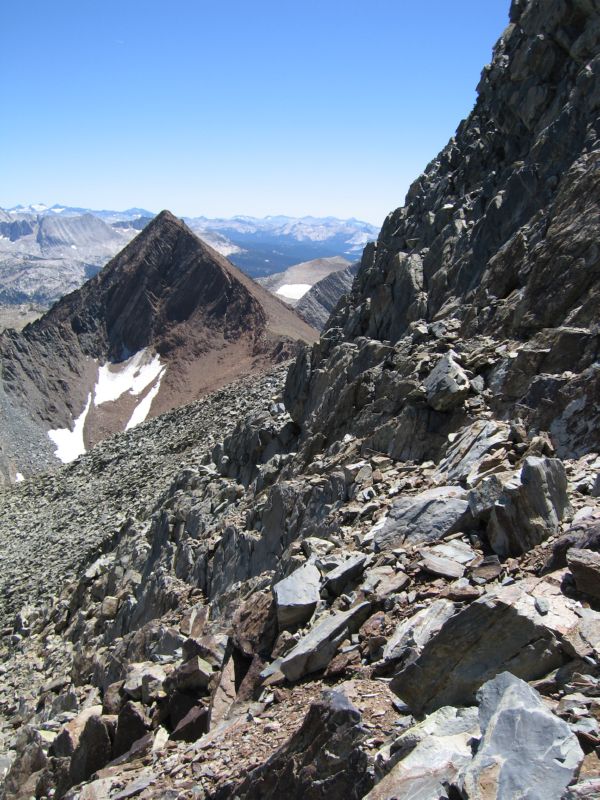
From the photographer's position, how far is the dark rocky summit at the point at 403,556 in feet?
27.6

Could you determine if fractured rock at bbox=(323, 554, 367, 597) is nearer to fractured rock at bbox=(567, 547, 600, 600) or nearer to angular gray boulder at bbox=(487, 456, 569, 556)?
angular gray boulder at bbox=(487, 456, 569, 556)

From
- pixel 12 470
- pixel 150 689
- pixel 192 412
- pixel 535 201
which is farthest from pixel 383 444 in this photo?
pixel 12 470

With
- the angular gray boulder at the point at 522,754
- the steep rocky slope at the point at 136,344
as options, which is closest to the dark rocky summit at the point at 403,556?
the angular gray boulder at the point at 522,754

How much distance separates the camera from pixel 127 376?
131250 millimetres

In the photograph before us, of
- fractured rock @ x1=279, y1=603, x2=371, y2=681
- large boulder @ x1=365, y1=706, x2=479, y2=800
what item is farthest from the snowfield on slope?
large boulder @ x1=365, y1=706, x2=479, y2=800

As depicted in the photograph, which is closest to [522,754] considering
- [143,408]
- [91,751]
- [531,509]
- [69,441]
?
[531,509]

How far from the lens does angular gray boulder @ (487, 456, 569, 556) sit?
37.9 feet

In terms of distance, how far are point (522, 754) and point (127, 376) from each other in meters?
131

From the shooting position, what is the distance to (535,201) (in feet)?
86.4

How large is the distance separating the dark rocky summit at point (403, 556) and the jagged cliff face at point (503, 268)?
124 millimetres

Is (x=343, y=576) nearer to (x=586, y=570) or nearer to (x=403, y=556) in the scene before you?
(x=403, y=556)

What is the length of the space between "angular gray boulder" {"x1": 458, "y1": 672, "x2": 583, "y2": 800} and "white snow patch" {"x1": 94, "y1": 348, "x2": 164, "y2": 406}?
12220cm

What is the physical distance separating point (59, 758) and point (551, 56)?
3467 centimetres

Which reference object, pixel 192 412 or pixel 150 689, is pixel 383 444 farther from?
pixel 192 412
